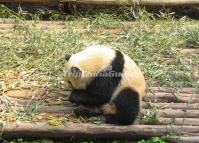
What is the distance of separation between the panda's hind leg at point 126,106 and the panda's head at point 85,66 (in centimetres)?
33

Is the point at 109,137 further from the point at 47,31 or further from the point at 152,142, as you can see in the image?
the point at 47,31

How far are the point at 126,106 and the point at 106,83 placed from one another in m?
0.29

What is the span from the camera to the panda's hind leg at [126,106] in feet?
16.5

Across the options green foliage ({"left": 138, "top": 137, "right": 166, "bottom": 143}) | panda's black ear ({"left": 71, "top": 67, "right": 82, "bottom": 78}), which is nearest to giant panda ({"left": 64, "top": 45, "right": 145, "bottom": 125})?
panda's black ear ({"left": 71, "top": 67, "right": 82, "bottom": 78})

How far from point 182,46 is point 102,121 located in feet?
7.54

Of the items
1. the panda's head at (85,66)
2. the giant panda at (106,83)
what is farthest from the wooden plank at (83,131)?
the panda's head at (85,66)

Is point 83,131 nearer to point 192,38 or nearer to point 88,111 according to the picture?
point 88,111

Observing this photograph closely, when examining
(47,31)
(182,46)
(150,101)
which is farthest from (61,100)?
(182,46)

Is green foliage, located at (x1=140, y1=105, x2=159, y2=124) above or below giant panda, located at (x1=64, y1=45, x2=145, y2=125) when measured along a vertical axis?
below

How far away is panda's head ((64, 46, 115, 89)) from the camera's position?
4988mm

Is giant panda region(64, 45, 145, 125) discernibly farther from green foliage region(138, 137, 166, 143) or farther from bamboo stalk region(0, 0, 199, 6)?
bamboo stalk region(0, 0, 199, 6)

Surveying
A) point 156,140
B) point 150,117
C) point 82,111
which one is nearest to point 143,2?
point 150,117

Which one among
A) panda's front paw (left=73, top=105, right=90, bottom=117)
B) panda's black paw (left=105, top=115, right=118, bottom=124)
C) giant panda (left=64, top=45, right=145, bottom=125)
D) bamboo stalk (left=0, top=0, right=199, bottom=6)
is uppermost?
bamboo stalk (left=0, top=0, right=199, bottom=6)

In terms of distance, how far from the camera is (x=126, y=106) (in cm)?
502
